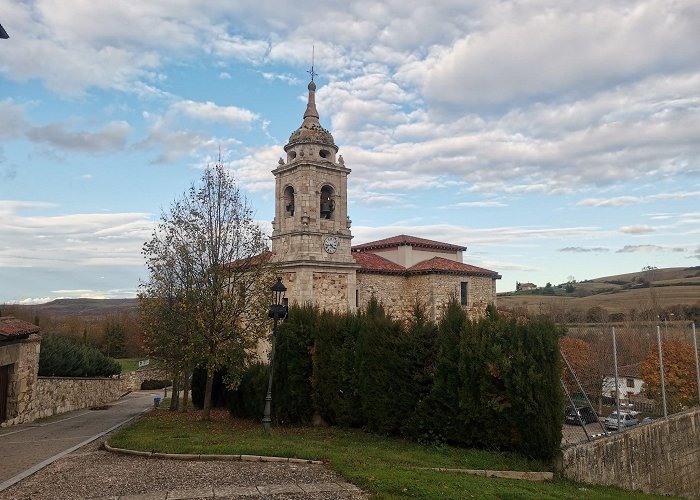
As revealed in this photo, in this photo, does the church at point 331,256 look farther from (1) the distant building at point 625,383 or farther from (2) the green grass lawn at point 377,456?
(2) the green grass lawn at point 377,456

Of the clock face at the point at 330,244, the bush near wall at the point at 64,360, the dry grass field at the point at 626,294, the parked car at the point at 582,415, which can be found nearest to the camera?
the parked car at the point at 582,415

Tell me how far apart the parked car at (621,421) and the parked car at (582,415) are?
3.92ft

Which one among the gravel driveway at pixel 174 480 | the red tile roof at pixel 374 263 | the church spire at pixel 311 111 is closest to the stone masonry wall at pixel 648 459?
the gravel driveway at pixel 174 480

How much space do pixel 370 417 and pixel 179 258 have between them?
844 cm

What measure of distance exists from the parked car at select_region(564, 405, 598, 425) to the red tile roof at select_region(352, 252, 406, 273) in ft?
51.9

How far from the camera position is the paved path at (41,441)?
9.49 meters

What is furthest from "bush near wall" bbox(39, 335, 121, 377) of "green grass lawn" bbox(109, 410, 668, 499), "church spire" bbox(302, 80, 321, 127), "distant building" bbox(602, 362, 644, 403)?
"distant building" bbox(602, 362, 644, 403)

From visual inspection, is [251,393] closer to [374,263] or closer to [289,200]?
[289,200]

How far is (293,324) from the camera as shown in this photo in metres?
15.7

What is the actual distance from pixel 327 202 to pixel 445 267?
313 inches

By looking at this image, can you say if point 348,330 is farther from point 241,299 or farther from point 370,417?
point 241,299

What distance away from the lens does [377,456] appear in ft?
33.7

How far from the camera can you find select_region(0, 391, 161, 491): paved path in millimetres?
9492

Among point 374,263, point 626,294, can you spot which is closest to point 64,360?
point 374,263
